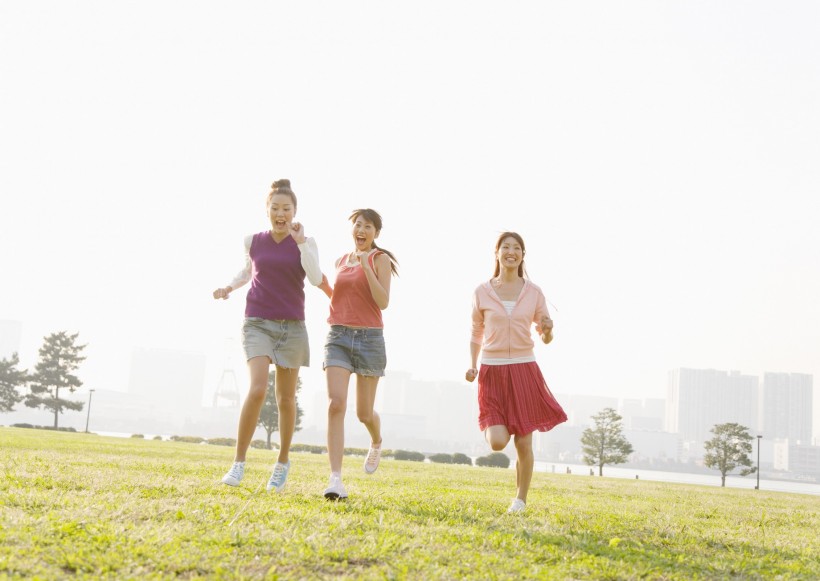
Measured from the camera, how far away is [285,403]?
6.09 metres

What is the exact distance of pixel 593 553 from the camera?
4160 millimetres

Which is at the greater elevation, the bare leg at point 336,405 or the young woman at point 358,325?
the young woman at point 358,325

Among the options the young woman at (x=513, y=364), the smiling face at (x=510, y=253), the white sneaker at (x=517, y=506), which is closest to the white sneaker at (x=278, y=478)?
the young woman at (x=513, y=364)

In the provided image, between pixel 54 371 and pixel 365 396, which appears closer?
pixel 365 396

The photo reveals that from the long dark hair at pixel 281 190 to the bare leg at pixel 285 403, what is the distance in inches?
55.0

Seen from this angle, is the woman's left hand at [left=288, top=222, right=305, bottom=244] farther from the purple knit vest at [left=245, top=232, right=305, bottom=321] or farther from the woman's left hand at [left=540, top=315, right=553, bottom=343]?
the woman's left hand at [left=540, top=315, right=553, bottom=343]

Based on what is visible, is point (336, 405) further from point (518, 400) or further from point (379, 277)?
point (518, 400)

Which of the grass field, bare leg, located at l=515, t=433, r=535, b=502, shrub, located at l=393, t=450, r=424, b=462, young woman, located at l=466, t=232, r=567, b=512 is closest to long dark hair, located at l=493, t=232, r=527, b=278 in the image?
young woman, located at l=466, t=232, r=567, b=512

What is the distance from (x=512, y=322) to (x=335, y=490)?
6.75ft

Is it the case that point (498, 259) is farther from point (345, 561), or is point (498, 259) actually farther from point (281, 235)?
point (345, 561)

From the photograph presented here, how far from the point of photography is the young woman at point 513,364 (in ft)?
19.9

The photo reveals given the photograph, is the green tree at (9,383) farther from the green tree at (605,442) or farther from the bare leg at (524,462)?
the bare leg at (524,462)

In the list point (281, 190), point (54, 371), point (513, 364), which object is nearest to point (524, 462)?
point (513, 364)

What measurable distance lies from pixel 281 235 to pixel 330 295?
2.19 feet
